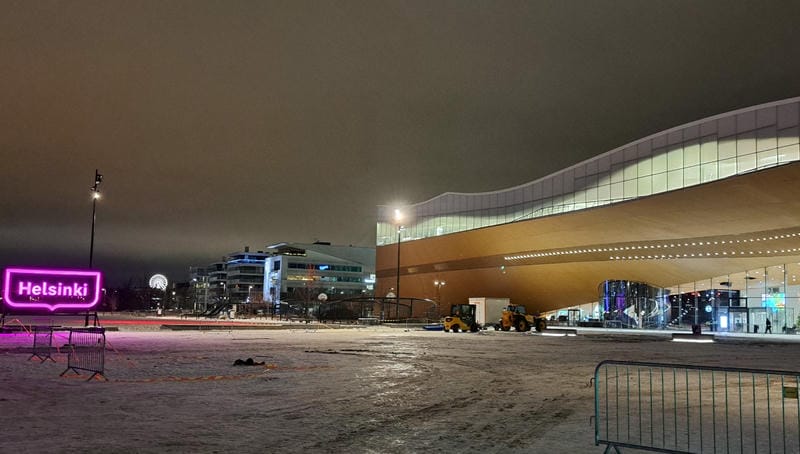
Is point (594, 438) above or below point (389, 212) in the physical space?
below

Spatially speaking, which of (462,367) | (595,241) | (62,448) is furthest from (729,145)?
(62,448)

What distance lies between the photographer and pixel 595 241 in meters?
56.7

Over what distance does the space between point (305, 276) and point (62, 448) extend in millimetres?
154732

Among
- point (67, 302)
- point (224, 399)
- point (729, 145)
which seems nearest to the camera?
point (224, 399)

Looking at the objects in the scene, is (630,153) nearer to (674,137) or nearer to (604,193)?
(604,193)

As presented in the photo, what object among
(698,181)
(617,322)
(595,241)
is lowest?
(617,322)

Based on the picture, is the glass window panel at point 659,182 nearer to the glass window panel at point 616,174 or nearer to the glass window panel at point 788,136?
the glass window panel at point 616,174

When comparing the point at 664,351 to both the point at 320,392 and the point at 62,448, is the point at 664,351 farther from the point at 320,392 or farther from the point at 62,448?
the point at 62,448

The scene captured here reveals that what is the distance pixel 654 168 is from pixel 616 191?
4.95 m

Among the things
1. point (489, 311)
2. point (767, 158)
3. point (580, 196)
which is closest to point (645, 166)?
point (580, 196)

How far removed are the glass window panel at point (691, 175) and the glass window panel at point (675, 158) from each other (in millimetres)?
901

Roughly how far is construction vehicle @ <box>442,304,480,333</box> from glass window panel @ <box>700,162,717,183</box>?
68.2 ft

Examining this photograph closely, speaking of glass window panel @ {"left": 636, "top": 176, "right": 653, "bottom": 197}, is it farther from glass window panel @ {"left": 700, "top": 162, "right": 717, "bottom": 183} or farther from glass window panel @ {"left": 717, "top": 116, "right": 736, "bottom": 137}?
glass window panel @ {"left": 717, "top": 116, "right": 736, "bottom": 137}

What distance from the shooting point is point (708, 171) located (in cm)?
4897
